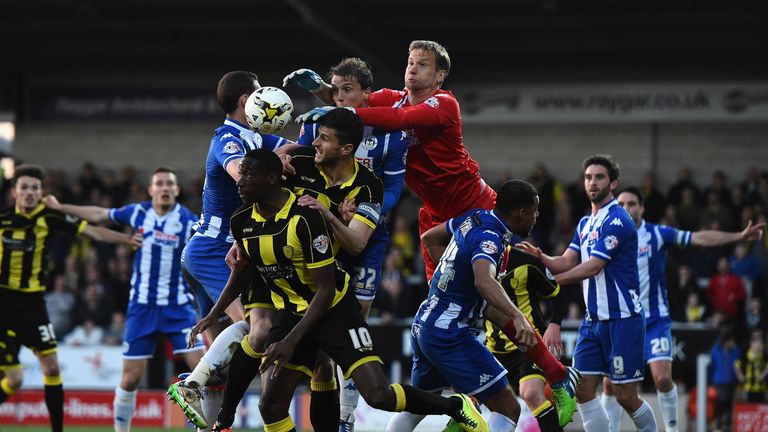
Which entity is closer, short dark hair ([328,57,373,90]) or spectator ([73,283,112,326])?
short dark hair ([328,57,373,90])

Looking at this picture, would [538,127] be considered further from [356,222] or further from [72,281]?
[356,222]

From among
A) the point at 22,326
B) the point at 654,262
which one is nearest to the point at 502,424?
the point at 654,262

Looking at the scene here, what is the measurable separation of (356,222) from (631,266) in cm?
343

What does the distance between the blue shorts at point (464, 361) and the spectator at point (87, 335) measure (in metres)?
12.0

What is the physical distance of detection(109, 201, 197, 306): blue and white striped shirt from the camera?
37.7 feet

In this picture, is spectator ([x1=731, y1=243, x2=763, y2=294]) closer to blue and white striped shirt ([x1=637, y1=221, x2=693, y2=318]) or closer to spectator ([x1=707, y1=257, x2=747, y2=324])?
spectator ([x1=707, y1=257, x2=747, y2=324])

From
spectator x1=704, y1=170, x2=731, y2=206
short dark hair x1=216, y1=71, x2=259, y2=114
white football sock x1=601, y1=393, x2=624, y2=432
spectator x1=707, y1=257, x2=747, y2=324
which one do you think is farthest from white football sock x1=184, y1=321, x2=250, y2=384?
spectator x1=704, y1=170, x2=731, y2=206

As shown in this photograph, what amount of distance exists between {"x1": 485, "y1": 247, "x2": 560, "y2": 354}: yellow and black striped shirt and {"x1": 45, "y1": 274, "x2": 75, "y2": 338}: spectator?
11.7 m

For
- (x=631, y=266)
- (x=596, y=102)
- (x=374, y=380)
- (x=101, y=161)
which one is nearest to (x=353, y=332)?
(x=374, y=380)

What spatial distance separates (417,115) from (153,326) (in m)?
4.64

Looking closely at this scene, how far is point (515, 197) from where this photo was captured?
25.3 ft

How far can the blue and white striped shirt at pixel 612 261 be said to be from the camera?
980 cm

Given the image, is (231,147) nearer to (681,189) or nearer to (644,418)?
(644,418)

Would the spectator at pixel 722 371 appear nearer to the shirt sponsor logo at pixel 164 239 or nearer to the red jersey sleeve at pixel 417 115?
the shirt sponsor logo at pixel 164 239
